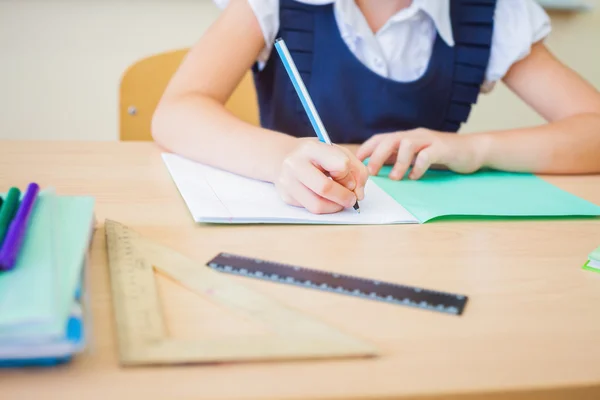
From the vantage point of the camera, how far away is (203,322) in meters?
0.37

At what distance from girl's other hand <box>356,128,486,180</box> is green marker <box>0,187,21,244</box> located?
16.4 inches

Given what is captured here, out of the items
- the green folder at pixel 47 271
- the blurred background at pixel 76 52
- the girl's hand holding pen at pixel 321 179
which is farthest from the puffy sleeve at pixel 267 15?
the blurred background at pixel 76 52

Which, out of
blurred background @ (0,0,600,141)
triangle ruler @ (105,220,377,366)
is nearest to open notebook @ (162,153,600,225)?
triangle ruler @ (105,220,377,366)

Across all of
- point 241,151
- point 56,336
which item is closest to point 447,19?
point 241,151

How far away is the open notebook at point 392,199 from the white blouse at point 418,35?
11.9 inches

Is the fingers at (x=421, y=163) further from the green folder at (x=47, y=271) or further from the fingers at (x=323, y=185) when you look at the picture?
the green folder at (x=47, y=271)

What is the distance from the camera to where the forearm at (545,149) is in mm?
803

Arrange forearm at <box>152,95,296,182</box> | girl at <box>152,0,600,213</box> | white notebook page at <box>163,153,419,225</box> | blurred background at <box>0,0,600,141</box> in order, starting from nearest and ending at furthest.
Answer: white notebook page at <box>163,153,419,225</box>, forearm at <box>152,95,296,182</box>, girl at <box>152,0,600,213</box>, blurred background at <box>0,0,600,141</box>

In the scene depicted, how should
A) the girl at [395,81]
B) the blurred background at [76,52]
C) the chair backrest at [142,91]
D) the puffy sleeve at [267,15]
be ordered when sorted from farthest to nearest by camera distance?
1. the blurred background at [76,52]
2. the chair backrest at [142,91]
3. the puffy sleeve at [267,15]
4. the girl at [395,81]

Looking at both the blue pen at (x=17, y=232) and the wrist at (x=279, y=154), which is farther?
the wrist at (x=279, y=154)

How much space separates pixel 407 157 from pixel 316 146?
0.18m

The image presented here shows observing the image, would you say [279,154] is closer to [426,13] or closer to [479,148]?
[479,148]

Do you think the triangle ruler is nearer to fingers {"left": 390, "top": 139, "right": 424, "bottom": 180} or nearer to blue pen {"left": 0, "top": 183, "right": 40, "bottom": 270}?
blue pen {"left": 0, "top": 183, "right": 40, "bottom": 270}

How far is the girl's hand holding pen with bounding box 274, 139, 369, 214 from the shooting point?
57 centimetres
